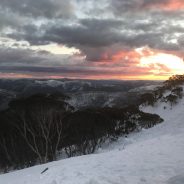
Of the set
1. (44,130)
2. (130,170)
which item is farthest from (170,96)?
(130,170)

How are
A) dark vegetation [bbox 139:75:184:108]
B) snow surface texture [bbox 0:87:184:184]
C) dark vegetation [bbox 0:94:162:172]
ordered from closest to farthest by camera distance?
1. snow surface texture [bbox 0:87:184:184]
2. dark vegetation [bbox 0:94:162:172]
3. dark vegetation [bbox 139:75:184:108]

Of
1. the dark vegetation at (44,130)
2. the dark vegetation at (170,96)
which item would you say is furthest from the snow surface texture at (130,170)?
the dark vegetation at (170,96)

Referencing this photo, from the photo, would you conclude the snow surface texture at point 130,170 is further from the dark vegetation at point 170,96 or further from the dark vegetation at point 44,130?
the dark vegetation at point 170,96

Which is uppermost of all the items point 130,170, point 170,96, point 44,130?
point 130,170

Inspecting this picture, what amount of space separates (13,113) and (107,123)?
12.1 m

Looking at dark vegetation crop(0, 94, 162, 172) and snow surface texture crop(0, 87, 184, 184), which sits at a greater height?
snow surface texture crop(0, 87, 184, 184)

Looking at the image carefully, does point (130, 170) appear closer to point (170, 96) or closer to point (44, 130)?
point (44, 130)

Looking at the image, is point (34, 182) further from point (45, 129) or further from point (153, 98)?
point (153, 98)

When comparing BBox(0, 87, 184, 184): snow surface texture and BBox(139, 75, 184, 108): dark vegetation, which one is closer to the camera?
BBox(0, 87, 184, 184): snow surface texture

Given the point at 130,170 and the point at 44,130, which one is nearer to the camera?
the point at 130,170

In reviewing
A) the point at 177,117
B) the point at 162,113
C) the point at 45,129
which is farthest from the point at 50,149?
the point at 162,113

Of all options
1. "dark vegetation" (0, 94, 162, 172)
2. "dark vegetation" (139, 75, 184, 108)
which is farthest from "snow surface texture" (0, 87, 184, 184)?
"dark vegetation" (139, 75, 184, 108)

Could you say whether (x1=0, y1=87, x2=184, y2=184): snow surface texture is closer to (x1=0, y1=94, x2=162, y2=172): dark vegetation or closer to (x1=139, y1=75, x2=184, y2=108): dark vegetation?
(x1=0, y1=94, x2=162, y2=172): dark vegetation

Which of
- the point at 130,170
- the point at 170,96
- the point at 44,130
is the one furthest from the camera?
the point at 170,96
